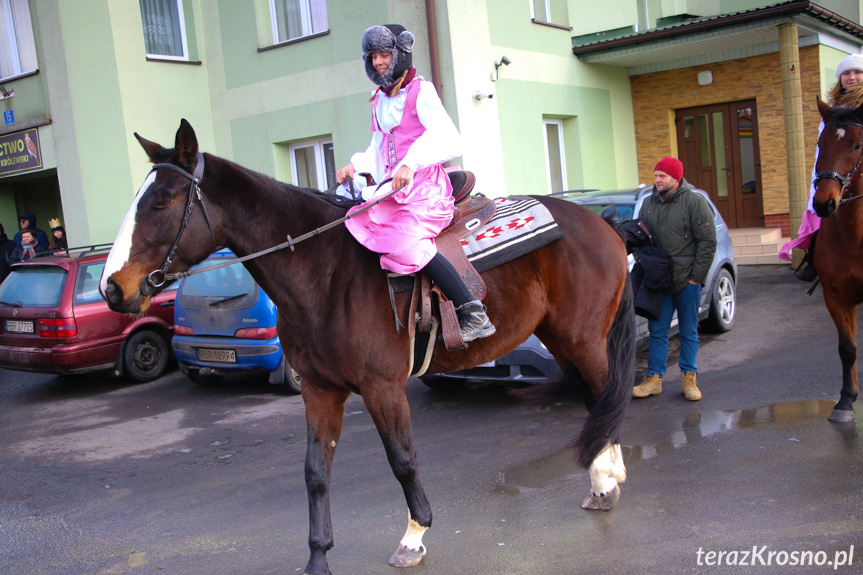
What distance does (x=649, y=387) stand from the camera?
7.27 metres

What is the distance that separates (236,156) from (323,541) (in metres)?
12.4

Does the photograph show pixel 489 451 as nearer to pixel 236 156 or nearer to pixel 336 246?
pixel 336 246

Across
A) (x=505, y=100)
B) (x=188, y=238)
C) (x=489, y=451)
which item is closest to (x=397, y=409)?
(x=188, y=238)

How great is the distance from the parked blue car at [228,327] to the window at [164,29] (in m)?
7.47

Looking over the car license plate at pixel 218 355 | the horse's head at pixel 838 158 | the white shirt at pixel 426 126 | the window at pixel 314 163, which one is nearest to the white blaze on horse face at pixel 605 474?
the white shirt at pixel 426 126

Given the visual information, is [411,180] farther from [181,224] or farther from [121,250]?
[121,250]

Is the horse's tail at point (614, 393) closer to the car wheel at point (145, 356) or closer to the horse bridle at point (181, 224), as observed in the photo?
the horse bridle at point (181, 224)

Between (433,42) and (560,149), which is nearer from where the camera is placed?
(433,42)

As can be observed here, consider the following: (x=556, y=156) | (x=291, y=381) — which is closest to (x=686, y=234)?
(x=291, y=381)

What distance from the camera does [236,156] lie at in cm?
1522

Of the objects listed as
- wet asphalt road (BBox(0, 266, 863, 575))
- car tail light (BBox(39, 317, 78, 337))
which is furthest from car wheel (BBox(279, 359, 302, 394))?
car tail light (BBox(39, 317, 78, 337))

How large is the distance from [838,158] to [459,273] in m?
3.15

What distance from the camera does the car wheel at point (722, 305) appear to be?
9.55 metres

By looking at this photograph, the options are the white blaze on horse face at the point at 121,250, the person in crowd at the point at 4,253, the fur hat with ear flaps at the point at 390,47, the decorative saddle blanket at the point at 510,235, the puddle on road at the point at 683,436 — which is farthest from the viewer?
the person in crowd at the point at 4,253
